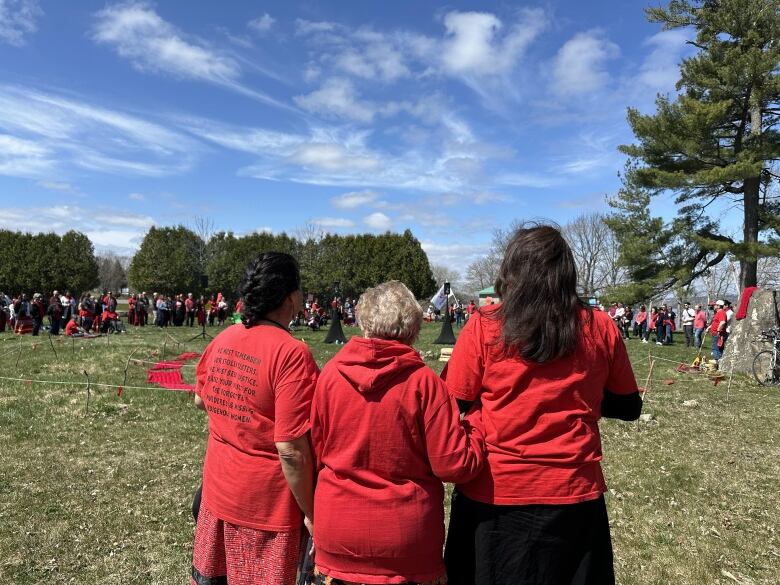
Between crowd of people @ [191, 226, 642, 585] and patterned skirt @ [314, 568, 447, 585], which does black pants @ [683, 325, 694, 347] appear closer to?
crowd of people @ [191, 226, 642, 585]

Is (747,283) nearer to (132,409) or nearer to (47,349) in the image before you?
(132,409)

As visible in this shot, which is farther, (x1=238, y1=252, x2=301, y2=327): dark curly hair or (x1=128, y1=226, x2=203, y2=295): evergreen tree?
(x1=128, y1=226, x2=203, y2=295): evergreen tree

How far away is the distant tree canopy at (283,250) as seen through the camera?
40.2m

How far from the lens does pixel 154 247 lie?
1596 inches

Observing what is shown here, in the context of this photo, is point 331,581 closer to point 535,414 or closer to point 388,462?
point 388,462

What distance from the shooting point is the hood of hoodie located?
1.86m

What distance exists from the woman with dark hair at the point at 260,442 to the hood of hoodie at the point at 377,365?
248 millimetres

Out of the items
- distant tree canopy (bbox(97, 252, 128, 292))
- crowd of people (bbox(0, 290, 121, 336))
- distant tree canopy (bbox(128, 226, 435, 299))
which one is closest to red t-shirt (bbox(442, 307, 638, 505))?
crowd of people (bbox(0, 290, 121, 336))

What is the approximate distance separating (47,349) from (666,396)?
15.6m

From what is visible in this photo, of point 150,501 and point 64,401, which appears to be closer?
point 150,501

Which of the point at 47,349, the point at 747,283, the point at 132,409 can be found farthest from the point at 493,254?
the point at 132,409

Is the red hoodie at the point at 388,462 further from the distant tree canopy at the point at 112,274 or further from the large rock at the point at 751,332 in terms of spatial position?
the distant tree canopy at the point at 112,274

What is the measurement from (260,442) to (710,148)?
74.6 feet

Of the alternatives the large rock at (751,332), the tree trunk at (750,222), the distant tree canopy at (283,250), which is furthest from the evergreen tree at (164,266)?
the large rock at (751,332)
